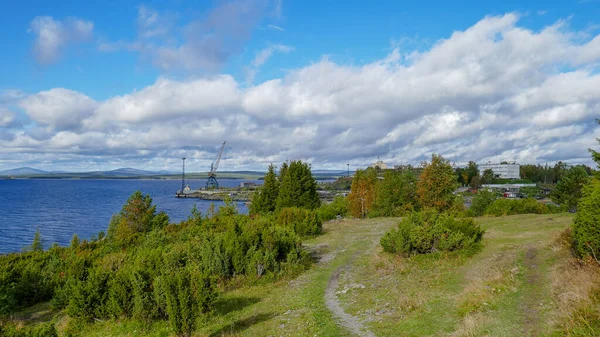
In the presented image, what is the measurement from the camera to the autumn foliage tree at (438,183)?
1502 inches

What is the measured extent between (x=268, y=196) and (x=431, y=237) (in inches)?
1172

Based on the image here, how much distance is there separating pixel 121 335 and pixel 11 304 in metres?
7.73

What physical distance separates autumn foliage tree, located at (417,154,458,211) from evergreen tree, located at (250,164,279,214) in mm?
17608

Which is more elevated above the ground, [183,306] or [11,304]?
[183,306]

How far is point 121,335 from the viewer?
40.3 ft

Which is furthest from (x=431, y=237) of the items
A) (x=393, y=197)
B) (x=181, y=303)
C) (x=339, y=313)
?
(x=393, y=197)

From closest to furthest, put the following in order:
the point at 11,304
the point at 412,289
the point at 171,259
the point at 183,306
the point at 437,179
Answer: the point at 183,306 < the point at 412,289 < the point at 11,304 < the point at 171,259 < the point at 437,179

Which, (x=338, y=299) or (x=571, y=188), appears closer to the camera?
(x=338, y=299)

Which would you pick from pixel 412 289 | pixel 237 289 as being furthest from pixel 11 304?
pixel 412 289

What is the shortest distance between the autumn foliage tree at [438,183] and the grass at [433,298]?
18.4 m

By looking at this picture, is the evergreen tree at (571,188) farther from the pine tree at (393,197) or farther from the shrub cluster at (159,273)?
the shrub cluster at (159,273)

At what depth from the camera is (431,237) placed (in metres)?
18.2

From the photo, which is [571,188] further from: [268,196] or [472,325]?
[472,325]

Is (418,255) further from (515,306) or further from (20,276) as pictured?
(20,276)
